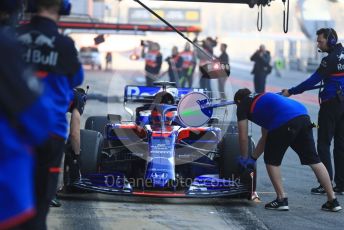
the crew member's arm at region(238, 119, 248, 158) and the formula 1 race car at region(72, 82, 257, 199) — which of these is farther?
the formula 1 race car at region(72, 82, 257, 199)

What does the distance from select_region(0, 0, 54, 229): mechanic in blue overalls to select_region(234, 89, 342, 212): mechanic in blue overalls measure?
175 inches

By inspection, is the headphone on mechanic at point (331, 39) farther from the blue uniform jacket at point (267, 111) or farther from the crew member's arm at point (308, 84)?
the blue uniform jacket at point (267, 111)

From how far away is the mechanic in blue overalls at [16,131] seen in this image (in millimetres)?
2914

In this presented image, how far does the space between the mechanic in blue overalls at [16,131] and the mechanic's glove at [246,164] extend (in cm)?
455

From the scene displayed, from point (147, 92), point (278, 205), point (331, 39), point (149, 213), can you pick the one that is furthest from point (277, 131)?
point (147, 92)

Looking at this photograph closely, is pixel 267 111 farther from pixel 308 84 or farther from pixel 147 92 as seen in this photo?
pixel 147 92

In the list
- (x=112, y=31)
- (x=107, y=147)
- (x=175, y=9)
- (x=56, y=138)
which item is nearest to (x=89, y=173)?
(x=107, y=147)

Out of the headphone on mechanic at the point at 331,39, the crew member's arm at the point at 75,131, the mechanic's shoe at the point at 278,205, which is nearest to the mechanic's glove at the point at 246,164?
the mechanic's shoe at the point at 278,205

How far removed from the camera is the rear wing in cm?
906

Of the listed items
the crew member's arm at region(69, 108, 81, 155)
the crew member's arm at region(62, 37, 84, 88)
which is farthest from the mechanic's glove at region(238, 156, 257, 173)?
the crew member's arm at region(62, 37, 84, 88)

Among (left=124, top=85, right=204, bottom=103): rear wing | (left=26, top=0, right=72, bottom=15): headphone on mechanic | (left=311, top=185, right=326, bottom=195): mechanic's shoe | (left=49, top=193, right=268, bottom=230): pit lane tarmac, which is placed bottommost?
(left=49, top=193, right=268, bottom=230): pit lane tarmac

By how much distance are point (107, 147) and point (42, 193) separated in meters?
4.85

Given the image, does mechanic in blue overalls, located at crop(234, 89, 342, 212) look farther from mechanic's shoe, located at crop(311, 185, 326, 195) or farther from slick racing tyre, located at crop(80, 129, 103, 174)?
slick racing tyre, located at crop(80, 129, 103, 174)

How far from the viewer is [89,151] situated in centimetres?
788
